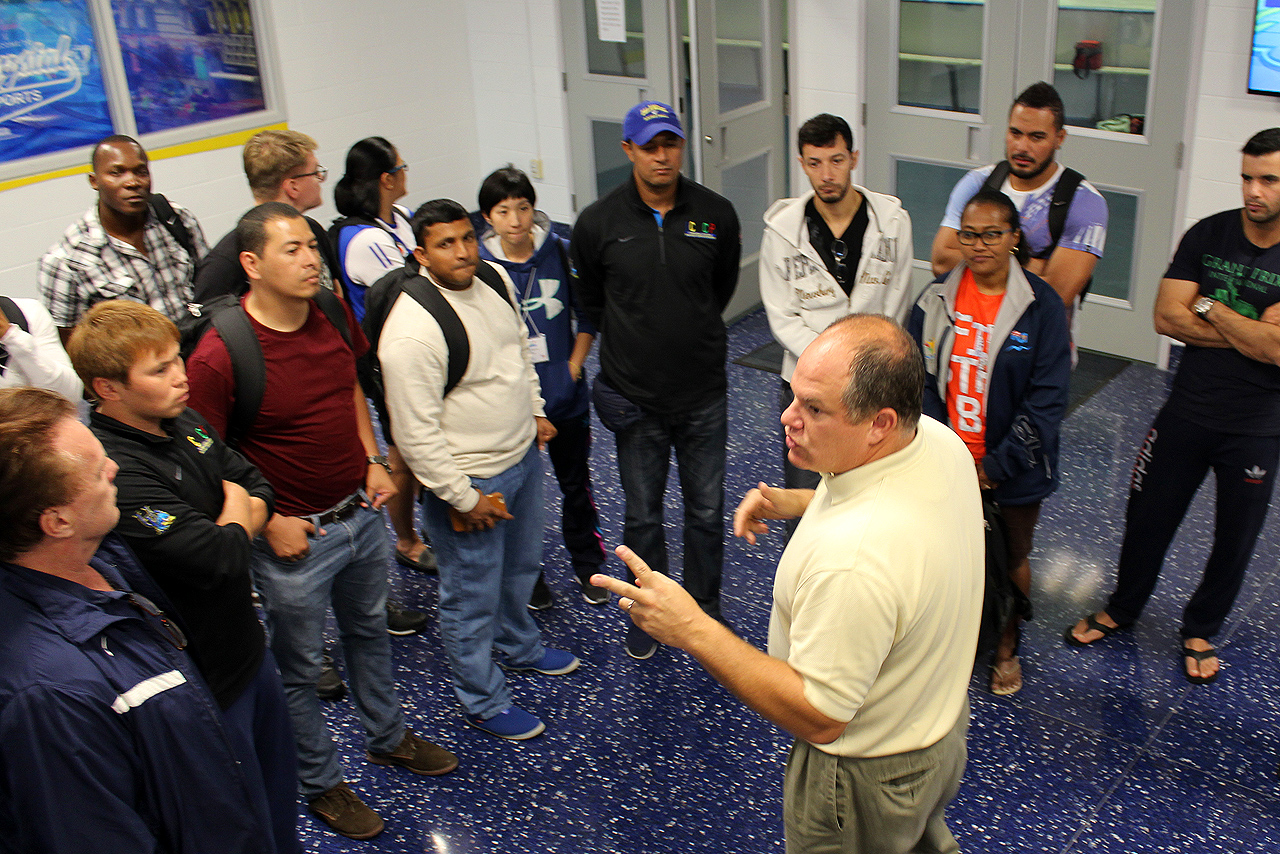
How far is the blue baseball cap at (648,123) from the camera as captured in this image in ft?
9.72

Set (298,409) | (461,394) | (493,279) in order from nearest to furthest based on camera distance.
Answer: (298,409), (461,394), (493,279)

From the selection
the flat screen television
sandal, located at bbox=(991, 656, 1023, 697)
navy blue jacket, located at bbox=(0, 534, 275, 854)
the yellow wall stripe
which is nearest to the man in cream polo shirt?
navy blue jacket, located at bbox=(0, 534, 275, 854)

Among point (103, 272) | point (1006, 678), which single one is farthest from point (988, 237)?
Result: point (103, 272)

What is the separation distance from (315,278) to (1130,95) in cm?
412

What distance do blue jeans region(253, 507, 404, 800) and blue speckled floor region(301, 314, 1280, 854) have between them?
0.63 ft

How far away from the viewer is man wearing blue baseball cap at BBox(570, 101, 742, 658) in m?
3.03

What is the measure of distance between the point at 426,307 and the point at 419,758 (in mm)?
1267

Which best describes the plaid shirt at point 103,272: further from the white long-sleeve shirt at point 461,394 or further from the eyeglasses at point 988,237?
the eyeglasses at point 988,237

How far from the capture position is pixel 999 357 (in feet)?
9.22

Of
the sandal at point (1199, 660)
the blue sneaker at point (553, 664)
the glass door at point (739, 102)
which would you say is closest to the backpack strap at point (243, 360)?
the blue sneaker at point (553, 664)

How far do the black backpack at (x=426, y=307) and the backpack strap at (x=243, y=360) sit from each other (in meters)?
0.35

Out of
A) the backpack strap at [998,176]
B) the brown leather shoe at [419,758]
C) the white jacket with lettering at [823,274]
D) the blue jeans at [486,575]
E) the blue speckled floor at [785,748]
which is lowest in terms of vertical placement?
the blue speckled floor at [785,748]

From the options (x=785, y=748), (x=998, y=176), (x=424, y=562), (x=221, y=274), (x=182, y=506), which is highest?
(x=998, y=176)

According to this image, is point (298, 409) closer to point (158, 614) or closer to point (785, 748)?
point (158, 614)
